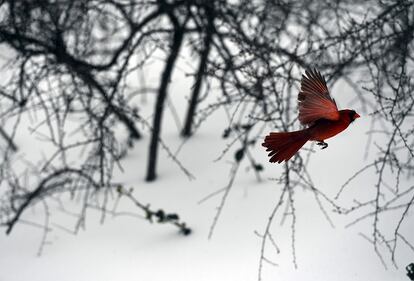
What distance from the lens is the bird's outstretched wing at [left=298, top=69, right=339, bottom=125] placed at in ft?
4.83

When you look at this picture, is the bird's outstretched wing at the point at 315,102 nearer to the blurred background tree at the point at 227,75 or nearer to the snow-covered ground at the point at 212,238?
the blurred background tree at the point at 227,75

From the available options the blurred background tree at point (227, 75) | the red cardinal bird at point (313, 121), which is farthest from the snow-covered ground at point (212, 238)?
the red cardinal bird at point (313, 121)

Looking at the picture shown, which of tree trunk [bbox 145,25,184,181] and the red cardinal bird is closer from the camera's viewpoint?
the red cardinal bird

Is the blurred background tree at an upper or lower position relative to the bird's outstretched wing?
upper

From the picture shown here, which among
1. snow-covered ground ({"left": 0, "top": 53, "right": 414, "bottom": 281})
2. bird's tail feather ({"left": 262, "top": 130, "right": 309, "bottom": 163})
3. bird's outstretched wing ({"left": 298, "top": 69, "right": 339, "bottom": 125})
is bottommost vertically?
bird's tail feather ({"left": 262, "top": 130, "right": 309, "bottom": 163})

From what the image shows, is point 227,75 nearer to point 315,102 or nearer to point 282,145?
point 315,102

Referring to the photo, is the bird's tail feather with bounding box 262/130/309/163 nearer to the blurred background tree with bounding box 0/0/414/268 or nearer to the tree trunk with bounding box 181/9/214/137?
the blurred background tree with bounding box 0/0/414/268

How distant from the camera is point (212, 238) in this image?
3428mm

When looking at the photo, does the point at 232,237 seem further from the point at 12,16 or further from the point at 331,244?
the point at 12,16

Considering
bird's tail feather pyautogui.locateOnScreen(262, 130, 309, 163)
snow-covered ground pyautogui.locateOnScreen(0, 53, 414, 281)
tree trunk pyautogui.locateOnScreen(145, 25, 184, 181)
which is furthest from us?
tree trunk pyautogui.locateOnScreen(145, 25, 184, 181)

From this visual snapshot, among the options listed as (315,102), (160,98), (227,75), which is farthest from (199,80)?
(315,102)

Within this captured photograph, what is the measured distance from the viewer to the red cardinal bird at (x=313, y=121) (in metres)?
1.42

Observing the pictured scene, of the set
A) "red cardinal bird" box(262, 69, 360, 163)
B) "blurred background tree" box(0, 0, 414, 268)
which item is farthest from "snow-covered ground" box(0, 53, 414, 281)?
"red cardinal bird" box(262, 69, 360, 163)

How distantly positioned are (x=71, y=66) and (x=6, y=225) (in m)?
1.48
